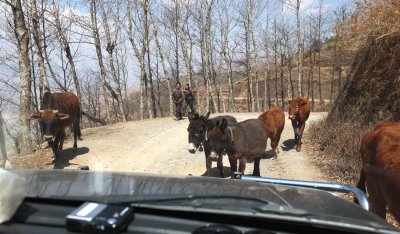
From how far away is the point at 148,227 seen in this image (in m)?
1.84

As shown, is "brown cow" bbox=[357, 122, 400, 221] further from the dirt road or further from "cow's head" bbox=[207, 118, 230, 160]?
the dirt road

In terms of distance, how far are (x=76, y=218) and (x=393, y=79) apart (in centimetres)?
1337

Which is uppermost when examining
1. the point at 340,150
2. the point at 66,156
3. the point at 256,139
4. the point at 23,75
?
the point at 23,75

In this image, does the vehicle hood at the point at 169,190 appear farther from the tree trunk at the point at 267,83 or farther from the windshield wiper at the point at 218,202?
the tree trunk at the point at 267,83

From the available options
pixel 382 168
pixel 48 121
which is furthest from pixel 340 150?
pixel 48 121

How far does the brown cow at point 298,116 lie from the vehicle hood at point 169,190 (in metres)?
14.0

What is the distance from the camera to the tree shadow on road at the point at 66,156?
15.5m

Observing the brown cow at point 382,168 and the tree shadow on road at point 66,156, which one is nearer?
the brown cow at point 382,168

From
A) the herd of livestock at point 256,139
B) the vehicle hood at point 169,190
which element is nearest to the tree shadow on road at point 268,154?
the herd of livestock at point 256,139

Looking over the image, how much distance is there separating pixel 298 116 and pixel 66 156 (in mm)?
8169

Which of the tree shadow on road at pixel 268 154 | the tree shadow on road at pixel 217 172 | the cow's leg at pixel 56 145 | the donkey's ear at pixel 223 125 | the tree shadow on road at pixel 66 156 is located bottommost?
the tree shadow on road at pixel 268 154

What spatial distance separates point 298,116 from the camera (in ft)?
55.5

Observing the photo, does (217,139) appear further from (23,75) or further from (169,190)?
(23,75)

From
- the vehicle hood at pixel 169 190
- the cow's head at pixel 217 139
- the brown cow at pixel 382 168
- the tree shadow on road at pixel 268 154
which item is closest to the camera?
the vehicle hood at pixel 169 190
